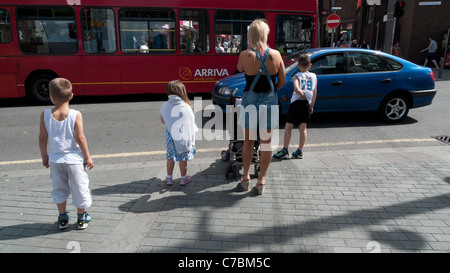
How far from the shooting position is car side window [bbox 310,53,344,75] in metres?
6.66

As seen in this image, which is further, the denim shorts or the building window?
the building window

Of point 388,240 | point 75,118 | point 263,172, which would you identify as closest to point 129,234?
point 75,118

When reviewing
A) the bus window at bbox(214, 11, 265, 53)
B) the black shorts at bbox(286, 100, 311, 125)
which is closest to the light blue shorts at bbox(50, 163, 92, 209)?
the black shorts at bbox(286, 100, 311, 125)

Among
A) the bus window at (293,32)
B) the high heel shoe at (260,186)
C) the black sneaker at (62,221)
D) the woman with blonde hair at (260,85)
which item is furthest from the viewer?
the bus window at (293,32)

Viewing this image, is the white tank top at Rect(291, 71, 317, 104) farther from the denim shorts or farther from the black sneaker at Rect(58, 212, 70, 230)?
the black sneaker at Rect(58, 212, 70, 230)

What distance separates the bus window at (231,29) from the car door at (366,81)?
3903mm

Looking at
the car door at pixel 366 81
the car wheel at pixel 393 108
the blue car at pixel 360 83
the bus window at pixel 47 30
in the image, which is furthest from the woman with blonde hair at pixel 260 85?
the bus window at pixel 47 30

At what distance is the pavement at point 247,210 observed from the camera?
283 centimetres

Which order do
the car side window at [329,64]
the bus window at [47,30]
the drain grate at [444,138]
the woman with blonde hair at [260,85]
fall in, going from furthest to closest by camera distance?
the bus window at [47,30]
the car side window at [329,64]
the drain grate at [444,138]
the woman with blonde hair at [260,85]

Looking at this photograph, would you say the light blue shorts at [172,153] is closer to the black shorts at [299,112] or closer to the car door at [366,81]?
the black shorts at [299,112]

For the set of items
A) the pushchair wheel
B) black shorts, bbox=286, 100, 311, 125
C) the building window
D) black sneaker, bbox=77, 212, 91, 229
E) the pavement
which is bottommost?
the pavement

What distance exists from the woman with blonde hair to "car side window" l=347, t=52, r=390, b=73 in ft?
12.3

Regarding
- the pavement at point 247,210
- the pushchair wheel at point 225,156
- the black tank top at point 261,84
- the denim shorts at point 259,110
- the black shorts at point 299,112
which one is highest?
the black tank top at point 261,84

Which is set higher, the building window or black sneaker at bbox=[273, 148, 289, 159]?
the building window
